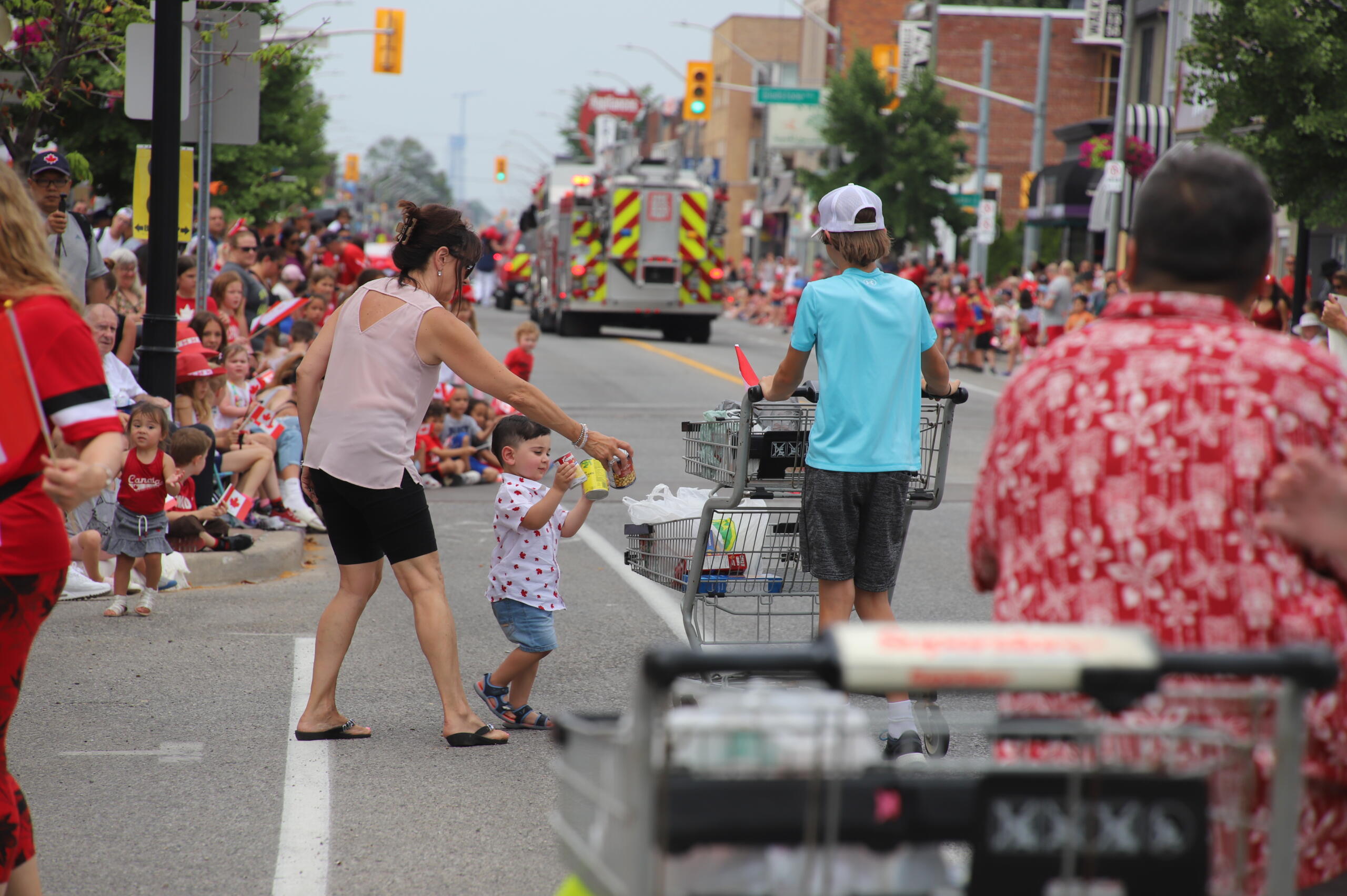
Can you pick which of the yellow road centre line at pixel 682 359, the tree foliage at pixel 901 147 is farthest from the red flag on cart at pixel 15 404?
the tree foliage at pixel 901 147

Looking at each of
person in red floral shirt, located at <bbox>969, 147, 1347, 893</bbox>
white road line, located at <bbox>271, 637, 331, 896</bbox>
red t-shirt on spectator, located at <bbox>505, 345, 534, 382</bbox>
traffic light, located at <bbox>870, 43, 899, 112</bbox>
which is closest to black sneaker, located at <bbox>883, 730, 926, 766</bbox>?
white road line, located at <bbox>271, 637, 331, 896</bbox>

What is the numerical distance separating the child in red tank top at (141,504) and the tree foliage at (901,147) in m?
36.2

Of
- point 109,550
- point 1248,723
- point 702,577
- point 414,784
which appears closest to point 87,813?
point 414,784

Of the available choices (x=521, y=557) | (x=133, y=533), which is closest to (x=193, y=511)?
(x=133, y=533)

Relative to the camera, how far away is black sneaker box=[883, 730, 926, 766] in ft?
16.7

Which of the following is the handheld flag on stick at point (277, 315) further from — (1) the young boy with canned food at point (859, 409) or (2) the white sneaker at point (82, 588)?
(1) the young boy with canned food at point (859, 409)

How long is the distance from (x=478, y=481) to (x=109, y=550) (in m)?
6.10

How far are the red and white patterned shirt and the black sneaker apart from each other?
2.82m

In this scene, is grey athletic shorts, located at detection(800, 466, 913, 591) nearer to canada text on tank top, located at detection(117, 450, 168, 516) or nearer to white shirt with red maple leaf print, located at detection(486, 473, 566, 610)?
white shirt with red maple leaf print, located at detection(486, 473, 566, 610)

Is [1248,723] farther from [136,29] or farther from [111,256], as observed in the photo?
[111,256]

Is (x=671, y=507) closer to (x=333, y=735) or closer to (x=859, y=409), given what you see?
(x=859, y=409)

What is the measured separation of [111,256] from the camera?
539 inches

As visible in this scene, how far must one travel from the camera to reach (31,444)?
3396mm

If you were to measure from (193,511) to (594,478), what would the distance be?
4.10 m
